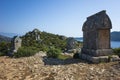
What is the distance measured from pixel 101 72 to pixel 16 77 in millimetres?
4833

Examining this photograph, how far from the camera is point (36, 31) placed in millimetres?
44125

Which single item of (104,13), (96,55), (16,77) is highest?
(104,13)

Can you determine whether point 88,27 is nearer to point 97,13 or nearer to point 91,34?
point 91,34

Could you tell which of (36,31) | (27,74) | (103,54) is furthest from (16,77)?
(36,31)

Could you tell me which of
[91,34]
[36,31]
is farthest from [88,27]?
[36,31]

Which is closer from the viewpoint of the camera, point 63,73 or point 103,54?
point 63,73

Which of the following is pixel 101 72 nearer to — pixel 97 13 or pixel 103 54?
pixel 103 54

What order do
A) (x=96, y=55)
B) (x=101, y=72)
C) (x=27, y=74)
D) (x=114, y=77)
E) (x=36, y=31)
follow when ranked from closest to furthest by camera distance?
(x=114, y=77) → (x=101, y=72) → (x=27, y=74) → (x=96, y=55) → (x=36, y=31)

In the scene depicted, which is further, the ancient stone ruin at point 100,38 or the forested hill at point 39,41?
the forested hill at point 39,41

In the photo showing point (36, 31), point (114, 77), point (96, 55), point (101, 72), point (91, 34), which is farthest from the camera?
point (36, 31)

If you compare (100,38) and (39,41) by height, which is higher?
(100,38)

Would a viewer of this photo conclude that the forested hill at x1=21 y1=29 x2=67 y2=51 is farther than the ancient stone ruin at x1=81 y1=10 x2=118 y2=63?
Yes

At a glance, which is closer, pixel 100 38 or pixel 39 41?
pixel 100 38

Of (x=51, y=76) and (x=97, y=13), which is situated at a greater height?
(x=97, y=13)
